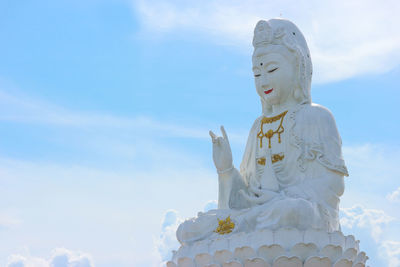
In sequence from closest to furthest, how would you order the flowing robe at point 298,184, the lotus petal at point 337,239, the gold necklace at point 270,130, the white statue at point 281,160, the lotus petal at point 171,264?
the lotus petal at point 337,239, the flowing robe at point 298,184, the lotus petal at point 171,264, the white statue at point 281,160, the gold necklace at point 270,130

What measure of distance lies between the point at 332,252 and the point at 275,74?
9.93 ft

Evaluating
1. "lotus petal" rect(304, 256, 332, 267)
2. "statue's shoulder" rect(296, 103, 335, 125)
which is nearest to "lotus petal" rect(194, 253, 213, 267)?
"lotus petal" rect(304, 256, 332, 267)

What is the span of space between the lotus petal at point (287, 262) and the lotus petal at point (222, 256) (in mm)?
572

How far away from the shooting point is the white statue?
827 cm

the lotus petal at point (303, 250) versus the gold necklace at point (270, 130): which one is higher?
the gold necklace at point (270, 130)

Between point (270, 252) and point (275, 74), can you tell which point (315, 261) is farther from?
point (275, 74)

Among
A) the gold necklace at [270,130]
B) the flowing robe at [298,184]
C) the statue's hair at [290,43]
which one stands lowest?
the flowing robe at [298,184]

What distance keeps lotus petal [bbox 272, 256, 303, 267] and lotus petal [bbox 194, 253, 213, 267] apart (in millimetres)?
833

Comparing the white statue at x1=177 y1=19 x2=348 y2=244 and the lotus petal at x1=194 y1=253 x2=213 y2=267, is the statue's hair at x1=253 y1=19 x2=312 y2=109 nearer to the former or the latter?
the white statue at x1=177 y1=19 x2=348 y2=244

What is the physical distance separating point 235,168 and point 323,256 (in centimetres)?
215

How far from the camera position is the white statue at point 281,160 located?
8.27m

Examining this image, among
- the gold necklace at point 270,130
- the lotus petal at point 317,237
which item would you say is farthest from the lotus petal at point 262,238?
the gold necklace at point 270,130

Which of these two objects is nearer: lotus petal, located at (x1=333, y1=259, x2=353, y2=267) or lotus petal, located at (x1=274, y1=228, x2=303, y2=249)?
lotus petal, located at (x1=333, y1=259, x2=353, y2=267)

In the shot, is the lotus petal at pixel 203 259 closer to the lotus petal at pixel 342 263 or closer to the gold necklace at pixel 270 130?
the lotus petal at pixel 342 263
